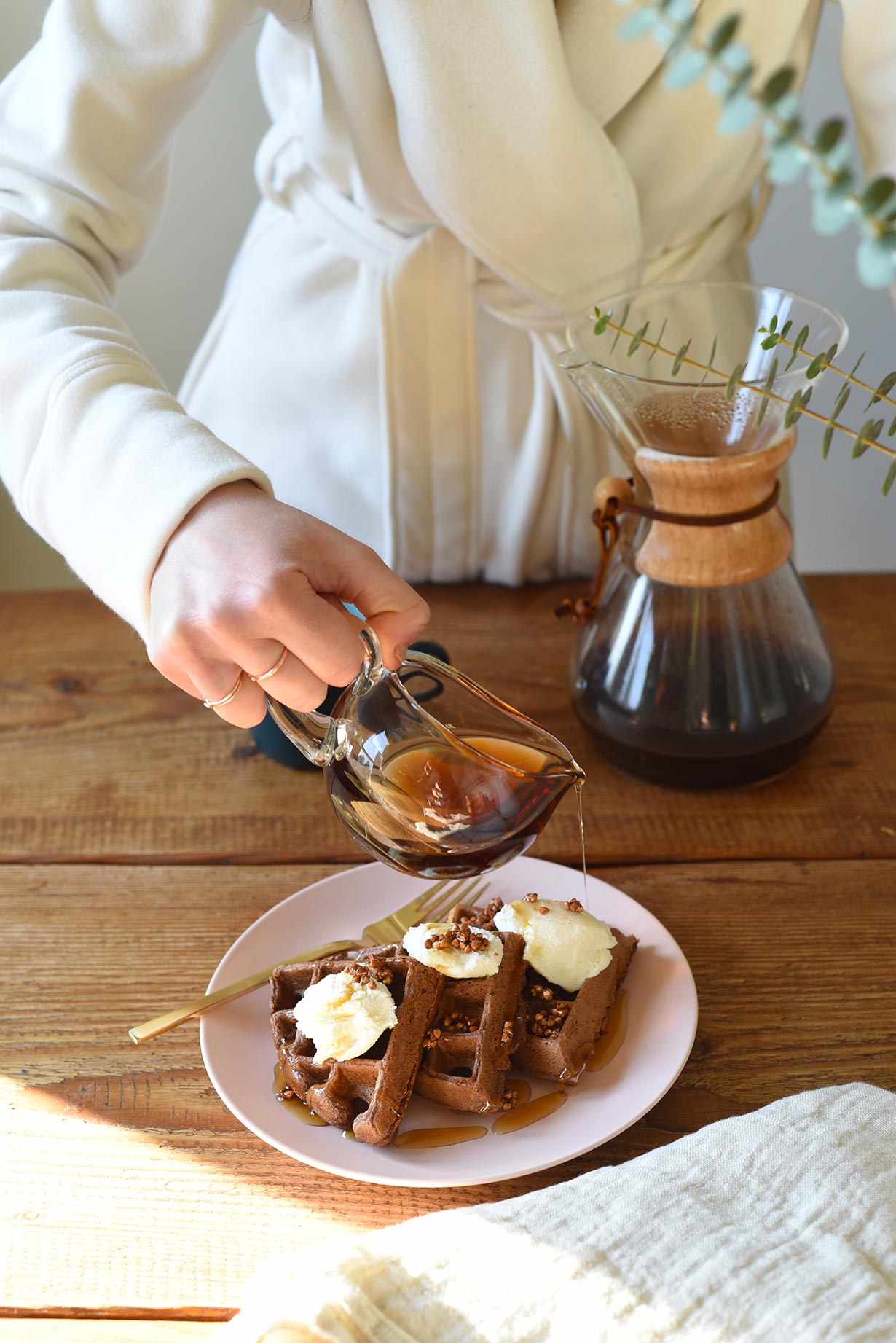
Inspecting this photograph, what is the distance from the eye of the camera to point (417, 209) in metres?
0.95

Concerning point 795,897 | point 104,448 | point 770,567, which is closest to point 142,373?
point 104,448

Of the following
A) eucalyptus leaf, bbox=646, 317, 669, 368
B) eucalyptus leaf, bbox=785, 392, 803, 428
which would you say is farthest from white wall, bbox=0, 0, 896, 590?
eucalyptus leaf, bbox=785, 392, 803, 428

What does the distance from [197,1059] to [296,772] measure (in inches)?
10.8

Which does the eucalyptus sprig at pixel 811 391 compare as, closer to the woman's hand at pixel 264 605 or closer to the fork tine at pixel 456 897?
the woman's hand at pixel 264 605

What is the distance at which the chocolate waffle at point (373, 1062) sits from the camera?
0.57 metres

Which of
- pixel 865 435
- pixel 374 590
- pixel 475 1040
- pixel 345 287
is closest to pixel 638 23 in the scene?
pixel 865 435

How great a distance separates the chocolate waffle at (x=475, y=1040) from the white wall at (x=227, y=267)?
118cm

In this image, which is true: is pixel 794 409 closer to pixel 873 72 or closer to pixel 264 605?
pixel 264 605

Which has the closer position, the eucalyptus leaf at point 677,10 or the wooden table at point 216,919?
the eucalyptus leaf at point 677,10

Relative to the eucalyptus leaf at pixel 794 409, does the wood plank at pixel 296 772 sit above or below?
below

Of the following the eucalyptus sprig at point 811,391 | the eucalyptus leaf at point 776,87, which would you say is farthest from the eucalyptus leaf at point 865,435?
the eucalyptus leaf at point 776,87

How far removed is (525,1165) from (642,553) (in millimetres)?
392

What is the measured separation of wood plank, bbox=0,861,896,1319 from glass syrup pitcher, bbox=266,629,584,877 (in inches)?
6.3

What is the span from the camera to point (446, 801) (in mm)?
604
